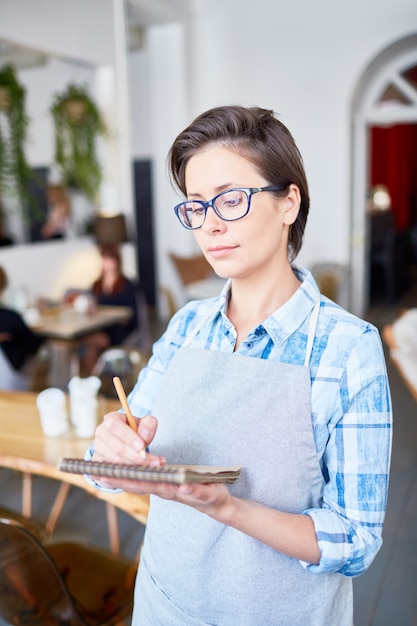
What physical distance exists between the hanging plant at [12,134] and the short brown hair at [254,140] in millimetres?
Answer: 4403

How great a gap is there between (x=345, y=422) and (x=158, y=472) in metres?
0.33

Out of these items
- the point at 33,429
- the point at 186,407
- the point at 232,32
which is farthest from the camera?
the point at 232,32

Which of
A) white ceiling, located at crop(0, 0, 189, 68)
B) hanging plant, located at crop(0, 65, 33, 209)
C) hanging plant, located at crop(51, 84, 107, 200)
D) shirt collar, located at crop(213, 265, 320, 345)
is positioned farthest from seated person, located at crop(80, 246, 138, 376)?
shirt collar, located at crop(213, 265, 320, 345)

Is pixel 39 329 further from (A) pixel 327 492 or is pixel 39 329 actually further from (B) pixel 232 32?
(B) pixel 232 32

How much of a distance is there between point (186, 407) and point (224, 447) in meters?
0.10

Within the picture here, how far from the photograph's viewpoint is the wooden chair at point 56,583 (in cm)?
133

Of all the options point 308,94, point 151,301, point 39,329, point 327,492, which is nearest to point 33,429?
point 327,492

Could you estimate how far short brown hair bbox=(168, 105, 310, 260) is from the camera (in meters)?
0.95

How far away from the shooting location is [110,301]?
15.8ft

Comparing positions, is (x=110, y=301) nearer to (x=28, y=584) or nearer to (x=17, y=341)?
(x=17, y=341)

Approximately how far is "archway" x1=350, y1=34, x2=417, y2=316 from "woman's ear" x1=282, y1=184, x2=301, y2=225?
586cm

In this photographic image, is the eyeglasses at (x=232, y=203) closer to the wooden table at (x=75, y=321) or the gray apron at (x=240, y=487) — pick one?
the gray apron at (x=240, y=487)

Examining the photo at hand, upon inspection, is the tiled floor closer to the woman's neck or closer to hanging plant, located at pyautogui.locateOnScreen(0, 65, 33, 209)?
the woman's neck

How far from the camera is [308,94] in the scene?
6.57 m
